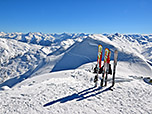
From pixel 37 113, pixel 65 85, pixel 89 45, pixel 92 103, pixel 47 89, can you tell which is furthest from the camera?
pixel 89 45

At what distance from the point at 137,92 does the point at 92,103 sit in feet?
18.8

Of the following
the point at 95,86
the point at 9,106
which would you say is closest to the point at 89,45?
the point at 95,86

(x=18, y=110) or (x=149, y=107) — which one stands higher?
(x=18, y=110)

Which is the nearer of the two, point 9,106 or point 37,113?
point 37,113

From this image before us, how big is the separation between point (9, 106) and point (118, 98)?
30.2ft

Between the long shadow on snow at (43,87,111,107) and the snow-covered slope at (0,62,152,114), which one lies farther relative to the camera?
the long shadow on snow at (43,87,111,107)

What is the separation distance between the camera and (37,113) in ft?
28.3

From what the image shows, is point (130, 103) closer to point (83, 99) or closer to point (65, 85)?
point (83, 99)

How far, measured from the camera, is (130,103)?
1067 cm

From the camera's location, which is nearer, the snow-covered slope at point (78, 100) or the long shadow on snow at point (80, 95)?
the snow-covered slope at point (78, 100)

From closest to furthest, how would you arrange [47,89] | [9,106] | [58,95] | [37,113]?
1. [37,113]
2. [9,106]
3. [58,95]
4. [47,89]

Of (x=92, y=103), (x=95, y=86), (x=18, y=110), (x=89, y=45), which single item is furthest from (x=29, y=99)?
(x=89, y=45)

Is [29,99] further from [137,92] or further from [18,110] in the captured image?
[137,92]

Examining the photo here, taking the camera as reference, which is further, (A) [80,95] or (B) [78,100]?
(A) [80,95]
